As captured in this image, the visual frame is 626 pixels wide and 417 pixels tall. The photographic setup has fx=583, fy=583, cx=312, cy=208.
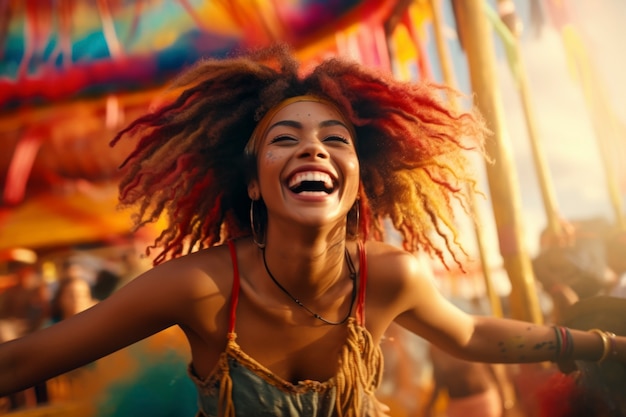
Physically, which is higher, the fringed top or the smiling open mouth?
the smiling open mouth

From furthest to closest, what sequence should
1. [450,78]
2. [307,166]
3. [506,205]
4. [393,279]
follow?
[450,78] < [506,205] < [393,279] < [307,166]

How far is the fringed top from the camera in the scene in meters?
1.35

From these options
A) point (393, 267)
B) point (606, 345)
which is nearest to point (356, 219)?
point (393, 267)

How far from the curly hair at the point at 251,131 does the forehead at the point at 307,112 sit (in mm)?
41

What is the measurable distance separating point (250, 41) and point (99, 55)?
25.7 inches

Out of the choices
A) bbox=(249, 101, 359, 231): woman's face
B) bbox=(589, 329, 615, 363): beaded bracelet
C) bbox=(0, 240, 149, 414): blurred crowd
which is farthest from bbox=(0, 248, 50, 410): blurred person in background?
bbox=(589, 329, 615, 363): beaded bracelet

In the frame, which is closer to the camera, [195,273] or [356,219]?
[195,273]

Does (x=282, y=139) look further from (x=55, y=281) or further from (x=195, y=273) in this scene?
(x=55, y=281)

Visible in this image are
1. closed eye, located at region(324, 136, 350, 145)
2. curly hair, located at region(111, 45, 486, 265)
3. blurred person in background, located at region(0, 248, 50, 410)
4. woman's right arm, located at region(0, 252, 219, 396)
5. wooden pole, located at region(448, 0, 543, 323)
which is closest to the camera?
woman's right arm, located at region(0, 252, 219, 396)

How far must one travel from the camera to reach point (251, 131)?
5.13 ft

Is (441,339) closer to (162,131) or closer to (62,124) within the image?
(162,131)

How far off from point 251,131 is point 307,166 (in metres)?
0.30

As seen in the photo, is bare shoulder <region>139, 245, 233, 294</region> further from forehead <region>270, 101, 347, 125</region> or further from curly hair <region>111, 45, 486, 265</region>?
forehead <region>270, 101, 347, 125</region>

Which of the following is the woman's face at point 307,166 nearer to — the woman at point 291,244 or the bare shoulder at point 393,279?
the woman at point 291,244
